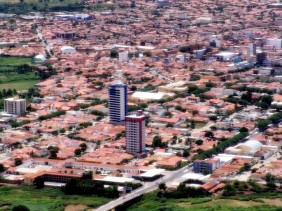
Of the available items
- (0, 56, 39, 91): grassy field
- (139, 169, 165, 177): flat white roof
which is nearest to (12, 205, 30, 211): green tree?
(139, 169, 165, 177): flat white roof

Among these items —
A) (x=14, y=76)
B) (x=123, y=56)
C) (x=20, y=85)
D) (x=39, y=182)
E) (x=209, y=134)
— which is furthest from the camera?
(x=123, y=56)

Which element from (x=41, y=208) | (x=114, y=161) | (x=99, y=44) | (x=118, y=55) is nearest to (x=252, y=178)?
(x=114, y=161)

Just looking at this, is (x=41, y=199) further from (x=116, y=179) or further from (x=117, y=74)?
(x=117, y=74)

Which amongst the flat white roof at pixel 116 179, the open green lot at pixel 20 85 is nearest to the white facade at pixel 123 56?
the open green lot at pixel 20 85

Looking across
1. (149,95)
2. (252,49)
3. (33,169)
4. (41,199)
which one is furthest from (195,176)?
(252,49)

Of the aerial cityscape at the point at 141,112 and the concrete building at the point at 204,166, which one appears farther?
the concrete building at the point at 204,166

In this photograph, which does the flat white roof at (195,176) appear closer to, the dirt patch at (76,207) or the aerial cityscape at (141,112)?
the aerial cityscape at (141,112)
